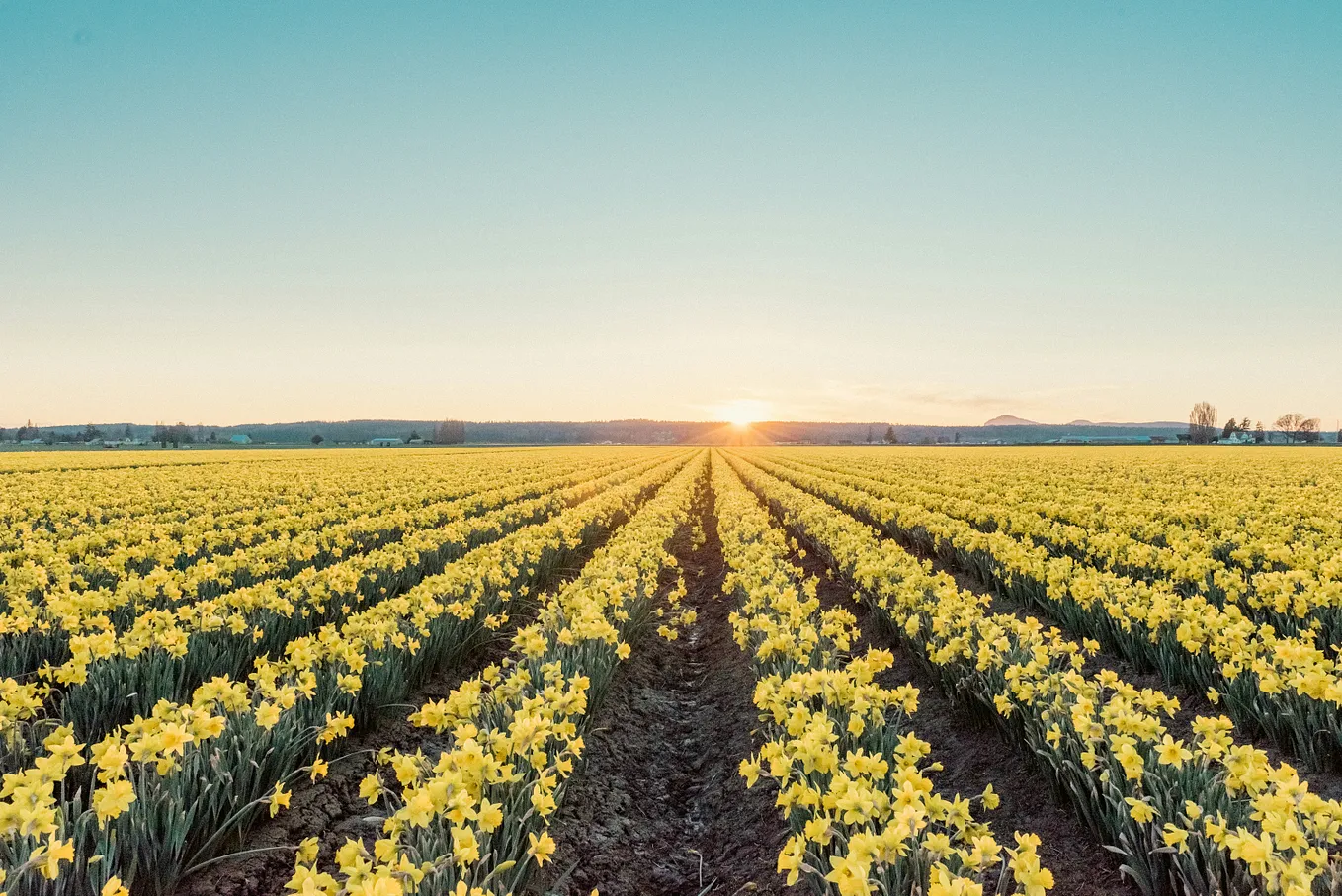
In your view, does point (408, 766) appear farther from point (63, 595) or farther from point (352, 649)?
point (63, 595)

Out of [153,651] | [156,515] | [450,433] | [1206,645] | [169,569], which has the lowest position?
[169,569]

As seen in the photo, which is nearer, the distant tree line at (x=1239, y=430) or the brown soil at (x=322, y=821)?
the brown soil at (x=322, y=821)

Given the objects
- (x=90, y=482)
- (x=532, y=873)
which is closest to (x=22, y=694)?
(x=532, y=873)

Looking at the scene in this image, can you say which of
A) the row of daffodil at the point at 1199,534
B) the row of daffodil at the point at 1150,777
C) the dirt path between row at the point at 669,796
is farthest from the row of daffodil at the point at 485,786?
the row of daffodil at the point at 1199,534

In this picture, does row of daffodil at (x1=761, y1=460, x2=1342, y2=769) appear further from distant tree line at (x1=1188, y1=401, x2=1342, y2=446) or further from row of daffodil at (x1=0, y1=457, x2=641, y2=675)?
distant tree line at (x1=1188, y1=401, x2=1342, y2=446)

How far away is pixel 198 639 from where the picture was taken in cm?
600

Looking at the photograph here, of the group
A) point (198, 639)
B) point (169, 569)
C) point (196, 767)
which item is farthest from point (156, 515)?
point (196, 767)

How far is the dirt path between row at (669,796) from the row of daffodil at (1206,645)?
3399 millimetres

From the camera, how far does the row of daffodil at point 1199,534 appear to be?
7.26 metres

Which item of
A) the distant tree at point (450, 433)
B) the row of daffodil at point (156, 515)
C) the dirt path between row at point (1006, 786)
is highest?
the distant tree at point (450, 433)

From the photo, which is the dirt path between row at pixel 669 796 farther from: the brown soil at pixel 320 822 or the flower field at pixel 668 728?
the brown soil at pixel 320 822

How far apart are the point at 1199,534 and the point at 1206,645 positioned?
7089 millimetres

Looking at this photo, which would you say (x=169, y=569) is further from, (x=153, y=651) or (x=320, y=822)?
(x=320, y=822)

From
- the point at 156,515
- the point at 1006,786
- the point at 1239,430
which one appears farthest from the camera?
the point at 1239,430
